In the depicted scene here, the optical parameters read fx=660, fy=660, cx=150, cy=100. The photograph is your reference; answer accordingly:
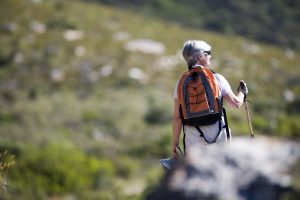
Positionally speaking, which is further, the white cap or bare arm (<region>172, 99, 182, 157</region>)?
bare arm (<region>172, 99, 182, 157</region>)

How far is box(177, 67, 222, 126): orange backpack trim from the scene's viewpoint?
516 cm

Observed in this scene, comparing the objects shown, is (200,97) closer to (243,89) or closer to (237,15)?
(243,89)

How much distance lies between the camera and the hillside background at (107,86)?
673 inches

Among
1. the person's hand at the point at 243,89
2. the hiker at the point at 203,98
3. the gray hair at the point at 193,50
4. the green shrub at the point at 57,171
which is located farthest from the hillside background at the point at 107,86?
the person's hand at the point at 243,89

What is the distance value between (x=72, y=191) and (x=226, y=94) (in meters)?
11.3

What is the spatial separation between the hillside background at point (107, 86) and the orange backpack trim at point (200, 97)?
1804mm

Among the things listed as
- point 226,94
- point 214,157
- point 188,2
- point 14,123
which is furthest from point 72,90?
point 188,2

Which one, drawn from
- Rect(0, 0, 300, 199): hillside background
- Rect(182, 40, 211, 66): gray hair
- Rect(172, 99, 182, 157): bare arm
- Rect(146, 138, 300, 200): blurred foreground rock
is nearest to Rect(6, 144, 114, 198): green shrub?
Rect(0, 0, 300, 199): hillside background

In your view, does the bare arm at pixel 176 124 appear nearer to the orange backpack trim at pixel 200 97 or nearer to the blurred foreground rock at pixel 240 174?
the orange backpack trim at pixel 200 97

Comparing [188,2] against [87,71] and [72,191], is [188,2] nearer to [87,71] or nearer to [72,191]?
[87,71]

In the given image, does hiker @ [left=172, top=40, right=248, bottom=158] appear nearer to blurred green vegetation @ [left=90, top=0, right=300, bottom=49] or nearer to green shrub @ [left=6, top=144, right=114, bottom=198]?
green shrub @ [left=6, top=144, right=114, bottom=198]

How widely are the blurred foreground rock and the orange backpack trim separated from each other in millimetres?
2153

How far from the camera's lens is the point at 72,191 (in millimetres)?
16000

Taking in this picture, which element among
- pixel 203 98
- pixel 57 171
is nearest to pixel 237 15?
pixel 57 171
